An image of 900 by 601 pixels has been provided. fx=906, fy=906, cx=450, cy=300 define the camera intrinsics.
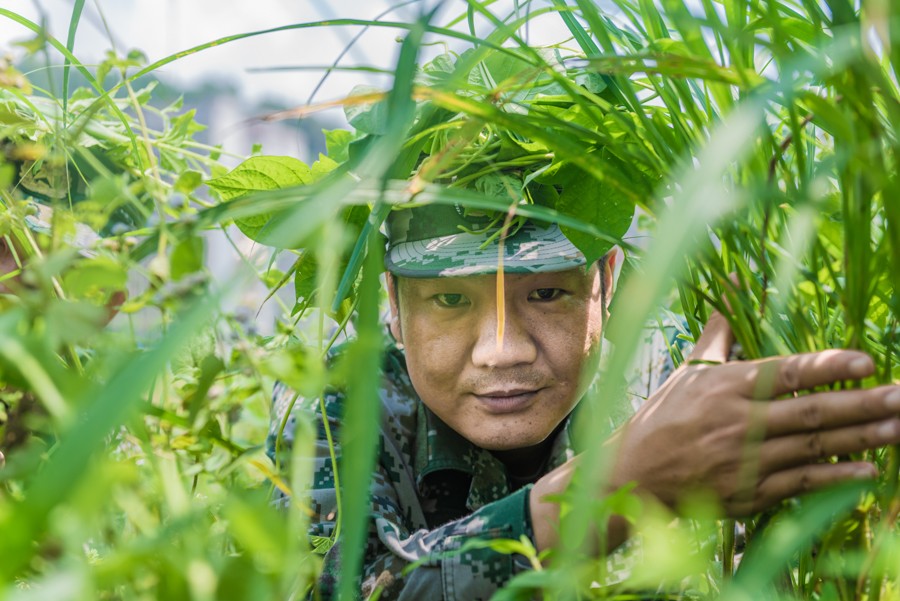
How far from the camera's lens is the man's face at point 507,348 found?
3.37ft

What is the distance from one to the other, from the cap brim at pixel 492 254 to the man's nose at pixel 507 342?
0.23 feet

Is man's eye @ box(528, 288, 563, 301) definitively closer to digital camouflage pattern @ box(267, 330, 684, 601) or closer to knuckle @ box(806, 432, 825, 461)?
digital camouflage pattern @ box(267, 330, 684, 601)

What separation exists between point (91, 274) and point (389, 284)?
89cm

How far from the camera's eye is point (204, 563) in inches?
12.3

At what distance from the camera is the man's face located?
1028mm

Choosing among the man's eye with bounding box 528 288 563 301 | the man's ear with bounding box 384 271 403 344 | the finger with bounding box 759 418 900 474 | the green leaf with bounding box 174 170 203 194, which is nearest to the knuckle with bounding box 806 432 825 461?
the finger with bounding box 759 418 900 474

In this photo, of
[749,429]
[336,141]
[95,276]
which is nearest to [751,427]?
[749,429]

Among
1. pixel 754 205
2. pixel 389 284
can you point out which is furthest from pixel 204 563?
pixel 389 284

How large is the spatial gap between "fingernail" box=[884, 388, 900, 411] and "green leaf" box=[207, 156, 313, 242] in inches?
21.6

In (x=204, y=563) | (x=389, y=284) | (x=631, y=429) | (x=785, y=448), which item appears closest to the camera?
(x=204, y=563)

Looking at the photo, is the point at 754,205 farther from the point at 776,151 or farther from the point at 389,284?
the point at 389,284

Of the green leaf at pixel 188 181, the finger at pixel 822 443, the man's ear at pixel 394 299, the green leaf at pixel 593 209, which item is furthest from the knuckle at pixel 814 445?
the man's ear at pixel 394 299

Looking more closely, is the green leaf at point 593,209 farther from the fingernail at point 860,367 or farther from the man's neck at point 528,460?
the man's neck at point 528,460

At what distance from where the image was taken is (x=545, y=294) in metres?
1.07
